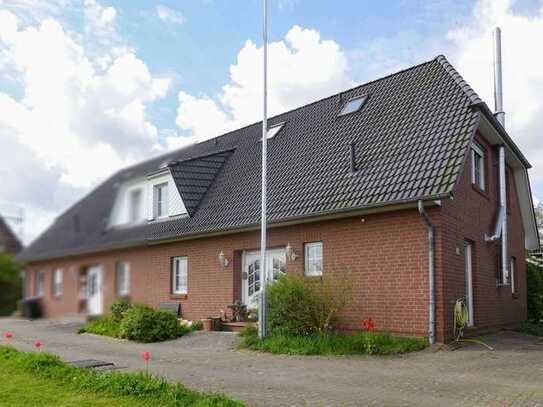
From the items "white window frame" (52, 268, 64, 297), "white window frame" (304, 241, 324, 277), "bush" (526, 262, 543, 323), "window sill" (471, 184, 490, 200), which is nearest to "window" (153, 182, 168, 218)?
"white window frame" (52, 268, 64, 297)

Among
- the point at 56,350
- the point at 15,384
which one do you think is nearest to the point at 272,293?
the point at 56,350

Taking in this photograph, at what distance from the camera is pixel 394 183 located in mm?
12734

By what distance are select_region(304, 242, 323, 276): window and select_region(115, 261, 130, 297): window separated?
9864 millimetres

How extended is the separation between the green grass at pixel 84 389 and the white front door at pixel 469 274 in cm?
852

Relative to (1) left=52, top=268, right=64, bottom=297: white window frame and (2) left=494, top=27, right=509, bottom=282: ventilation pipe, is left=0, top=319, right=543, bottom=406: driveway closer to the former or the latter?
(1) left=52, top=268, right=64, bottom=297: white window frame

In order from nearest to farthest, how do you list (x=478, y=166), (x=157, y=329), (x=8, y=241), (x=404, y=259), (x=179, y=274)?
(x=8, y=241), (x=404, y=259), (x=157, y=329), (x=478, y=166), (x=179, y=274)

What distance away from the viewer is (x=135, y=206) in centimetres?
443

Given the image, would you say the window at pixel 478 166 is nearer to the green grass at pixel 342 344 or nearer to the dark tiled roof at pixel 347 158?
the dark tiled roof at pixel 347 158

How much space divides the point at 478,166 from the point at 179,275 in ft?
30.5

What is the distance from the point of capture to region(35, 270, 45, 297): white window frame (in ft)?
14.2

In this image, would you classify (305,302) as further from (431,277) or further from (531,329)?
(531,329)

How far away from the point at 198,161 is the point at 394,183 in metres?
8.16

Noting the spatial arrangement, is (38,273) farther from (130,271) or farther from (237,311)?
(237,311)

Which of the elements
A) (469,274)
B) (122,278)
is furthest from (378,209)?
(122,278)
